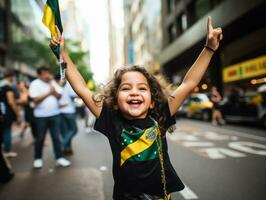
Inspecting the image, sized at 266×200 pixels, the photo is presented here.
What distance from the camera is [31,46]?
127 ft

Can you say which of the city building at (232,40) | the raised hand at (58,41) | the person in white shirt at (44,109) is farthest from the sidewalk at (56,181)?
the city building at (232,40)

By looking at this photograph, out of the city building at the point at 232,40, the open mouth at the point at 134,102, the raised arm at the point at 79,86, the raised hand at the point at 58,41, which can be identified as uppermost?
the city building at the point at 232,40

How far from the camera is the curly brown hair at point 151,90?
2445mm

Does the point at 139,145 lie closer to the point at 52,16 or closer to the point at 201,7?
the point at 52,16

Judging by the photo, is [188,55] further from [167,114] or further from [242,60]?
[167,114]

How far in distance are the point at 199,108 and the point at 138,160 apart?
703 inches

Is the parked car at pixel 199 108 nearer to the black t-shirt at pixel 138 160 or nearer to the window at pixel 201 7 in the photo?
the window at pixel 201 7

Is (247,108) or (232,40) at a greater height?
(232,40)

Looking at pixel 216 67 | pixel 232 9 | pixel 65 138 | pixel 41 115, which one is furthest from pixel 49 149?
pixel 216 67

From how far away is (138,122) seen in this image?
91.7 inches

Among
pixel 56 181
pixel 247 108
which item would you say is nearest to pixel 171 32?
pixel 247 108

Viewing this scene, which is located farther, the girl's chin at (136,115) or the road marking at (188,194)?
the road marking at (188,194)

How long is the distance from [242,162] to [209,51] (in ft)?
14.0

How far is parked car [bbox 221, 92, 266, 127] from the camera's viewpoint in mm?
12758
